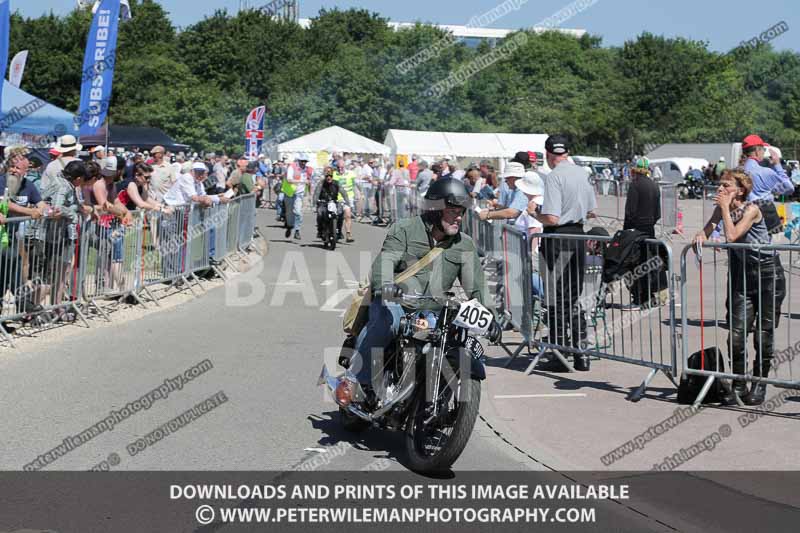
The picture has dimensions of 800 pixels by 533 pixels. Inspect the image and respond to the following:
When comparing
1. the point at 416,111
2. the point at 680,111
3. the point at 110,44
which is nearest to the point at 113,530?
the point at 110,44

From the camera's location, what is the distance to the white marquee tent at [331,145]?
50.8 metres

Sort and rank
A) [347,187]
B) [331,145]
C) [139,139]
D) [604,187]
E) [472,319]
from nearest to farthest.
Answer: [472,319] < [347,187] < [604,187] < [139,139] < [331,145]

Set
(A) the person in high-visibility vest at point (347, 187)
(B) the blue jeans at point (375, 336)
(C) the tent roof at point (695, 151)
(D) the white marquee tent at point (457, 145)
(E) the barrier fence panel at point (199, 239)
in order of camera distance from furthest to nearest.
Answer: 1. (C) the tent roof at point (695, 151)
2. (D) the white marquee tent at point (457, 145)
3. (A) the person in high-visibility vest at point (347, 187)
4. (E) the barrier fence panel at point (199, 239)
5. (B) the blue jeans at point (375, 336)

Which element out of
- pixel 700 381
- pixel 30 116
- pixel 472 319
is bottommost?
pixel 700 381

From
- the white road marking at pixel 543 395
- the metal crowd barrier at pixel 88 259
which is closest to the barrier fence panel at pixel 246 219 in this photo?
the metal crowd barrier at pixel 88 259

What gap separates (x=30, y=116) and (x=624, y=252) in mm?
19977

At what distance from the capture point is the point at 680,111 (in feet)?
276

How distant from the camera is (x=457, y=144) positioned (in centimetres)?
5556

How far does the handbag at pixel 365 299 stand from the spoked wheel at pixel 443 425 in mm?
789

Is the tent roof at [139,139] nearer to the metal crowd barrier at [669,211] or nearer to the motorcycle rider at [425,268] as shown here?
the metal crowd barrier at [669,211]

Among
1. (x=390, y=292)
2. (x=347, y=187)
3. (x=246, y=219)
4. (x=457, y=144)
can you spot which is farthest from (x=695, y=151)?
(x=390, y=292)

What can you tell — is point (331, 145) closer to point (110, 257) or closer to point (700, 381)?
point (110, 257)

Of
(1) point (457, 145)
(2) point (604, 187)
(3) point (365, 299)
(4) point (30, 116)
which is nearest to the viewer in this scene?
(3) point (365, 299)

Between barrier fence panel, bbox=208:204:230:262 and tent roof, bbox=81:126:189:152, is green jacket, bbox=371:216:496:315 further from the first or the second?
tent roof, bbox=81:126:189:152
